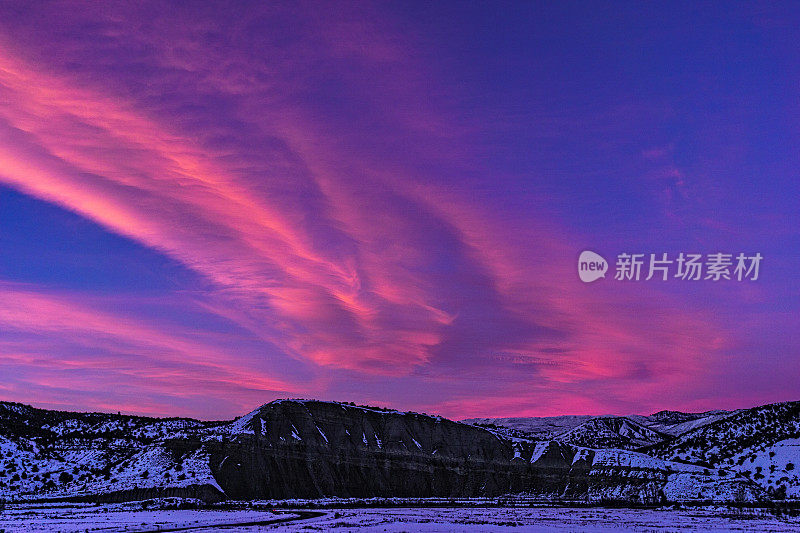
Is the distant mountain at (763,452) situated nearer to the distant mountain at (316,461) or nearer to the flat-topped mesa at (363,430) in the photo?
the distant mountain at (316,461)

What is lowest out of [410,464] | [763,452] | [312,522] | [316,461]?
[312,522]

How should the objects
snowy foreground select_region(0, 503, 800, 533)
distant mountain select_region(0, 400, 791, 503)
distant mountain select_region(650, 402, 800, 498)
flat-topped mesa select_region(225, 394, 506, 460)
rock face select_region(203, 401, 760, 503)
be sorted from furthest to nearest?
flat-topped mesa select_region(225, 394, 506, 460), distant mountain select_region(650, 402, 800, 498), rock face select_region(203, 401, 760, 503), distant mountain select_region(0, 400, 791, 503), snowy foreground select_region(0, 503, 800, 533)

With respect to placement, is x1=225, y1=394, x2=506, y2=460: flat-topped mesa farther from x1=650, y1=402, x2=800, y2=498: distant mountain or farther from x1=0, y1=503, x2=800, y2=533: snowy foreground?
x1=0, y1=503, x2=800, y2=533: snowy foreground

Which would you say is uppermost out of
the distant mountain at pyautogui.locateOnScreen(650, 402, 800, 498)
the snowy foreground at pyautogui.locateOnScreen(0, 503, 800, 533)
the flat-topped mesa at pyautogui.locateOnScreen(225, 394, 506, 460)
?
the distant mountain at pyautogui.locateOnScreen(650, 402, 800, 498)

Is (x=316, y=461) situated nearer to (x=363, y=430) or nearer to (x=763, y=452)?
(x=363, y=430)

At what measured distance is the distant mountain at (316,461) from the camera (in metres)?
122

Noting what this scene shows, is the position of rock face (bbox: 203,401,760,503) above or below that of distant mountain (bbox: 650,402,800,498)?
below

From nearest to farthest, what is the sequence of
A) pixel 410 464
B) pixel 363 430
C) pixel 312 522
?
pixel 312 522, pixel 410 464, pixel 363 430

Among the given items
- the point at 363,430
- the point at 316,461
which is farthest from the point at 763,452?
the point at 316,461

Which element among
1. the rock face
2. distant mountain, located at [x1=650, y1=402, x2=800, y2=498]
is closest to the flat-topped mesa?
the rock face

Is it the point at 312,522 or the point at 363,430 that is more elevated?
the point at 363,430

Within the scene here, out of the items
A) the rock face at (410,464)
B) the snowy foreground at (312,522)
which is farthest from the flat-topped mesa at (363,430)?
the snowy foreground at (312,522)

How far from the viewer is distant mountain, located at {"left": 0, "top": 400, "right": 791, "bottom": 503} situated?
122m

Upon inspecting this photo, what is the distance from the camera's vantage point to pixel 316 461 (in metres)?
146
